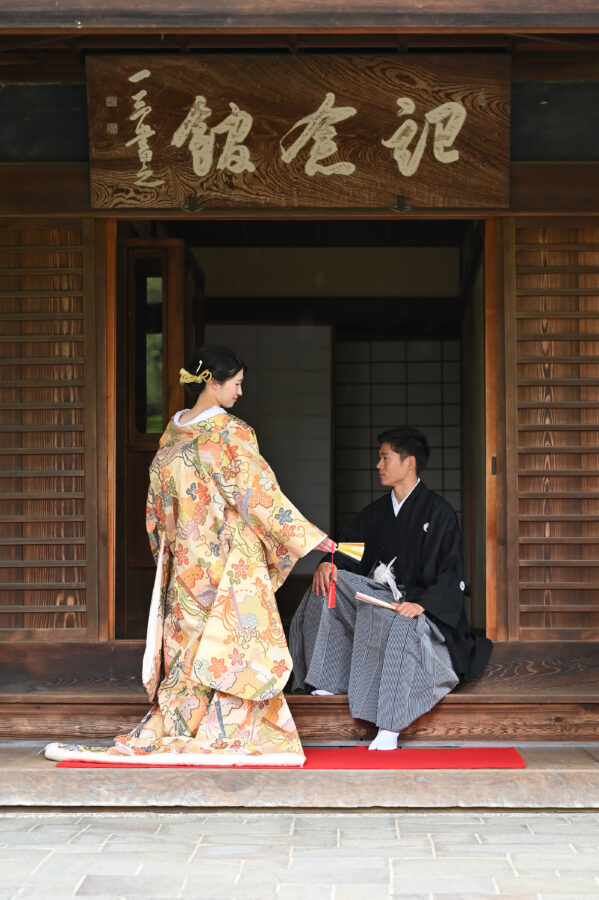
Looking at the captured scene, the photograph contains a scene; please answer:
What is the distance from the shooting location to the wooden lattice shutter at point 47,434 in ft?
16.9

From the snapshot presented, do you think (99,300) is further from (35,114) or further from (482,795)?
(482,795)

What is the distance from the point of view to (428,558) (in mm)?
5047

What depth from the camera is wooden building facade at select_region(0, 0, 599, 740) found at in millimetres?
4797

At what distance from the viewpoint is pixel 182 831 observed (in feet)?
12.8

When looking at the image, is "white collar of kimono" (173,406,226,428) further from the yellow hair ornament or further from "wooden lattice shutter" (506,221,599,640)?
"wooden lattice shutter" (506,221,599,640)

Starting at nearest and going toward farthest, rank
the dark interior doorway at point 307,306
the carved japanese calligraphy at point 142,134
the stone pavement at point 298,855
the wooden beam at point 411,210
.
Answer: the stone pavement at point 298,855 → the carved japanese calligraphy at point 142,134 → the wooden beam at point 411,210 → the dark interior doorway at point 307,306

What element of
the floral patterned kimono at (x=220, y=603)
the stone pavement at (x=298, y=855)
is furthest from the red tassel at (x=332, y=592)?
the stone pavement at (x=298, y=855)

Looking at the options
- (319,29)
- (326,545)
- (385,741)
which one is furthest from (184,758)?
(319,29)

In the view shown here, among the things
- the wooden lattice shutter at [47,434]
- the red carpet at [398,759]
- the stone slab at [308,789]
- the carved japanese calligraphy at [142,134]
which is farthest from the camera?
the wooden lattice shutter at [47,434]

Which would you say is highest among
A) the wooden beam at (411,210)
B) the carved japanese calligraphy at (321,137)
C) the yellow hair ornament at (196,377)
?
the carved japanese calligraphy at (321,137)

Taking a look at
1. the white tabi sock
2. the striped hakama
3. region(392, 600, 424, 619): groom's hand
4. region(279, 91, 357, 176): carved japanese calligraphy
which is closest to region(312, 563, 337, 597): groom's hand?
the striped hakama

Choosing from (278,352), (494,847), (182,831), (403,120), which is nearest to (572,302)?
(403,120)

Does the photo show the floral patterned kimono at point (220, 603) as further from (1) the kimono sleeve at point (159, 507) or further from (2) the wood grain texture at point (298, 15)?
(2) the wood grain texture at point (298, 15)

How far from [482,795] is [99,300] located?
2899 mm
